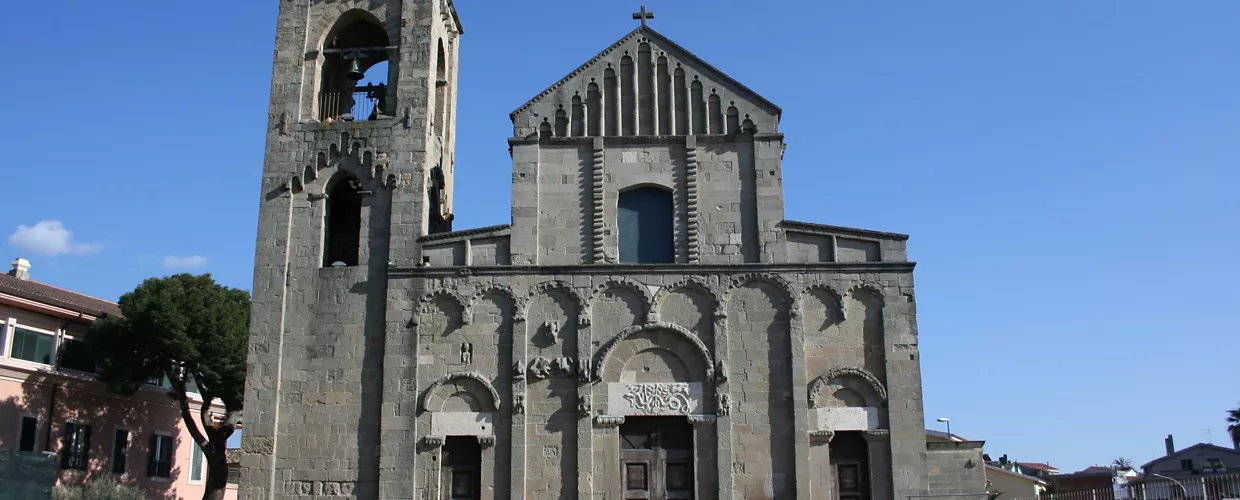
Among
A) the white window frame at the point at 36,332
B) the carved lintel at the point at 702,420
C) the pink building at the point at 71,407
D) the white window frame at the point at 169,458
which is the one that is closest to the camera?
the carved lintel at the point at 702,420

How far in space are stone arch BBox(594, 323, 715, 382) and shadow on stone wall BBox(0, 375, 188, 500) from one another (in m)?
19.3

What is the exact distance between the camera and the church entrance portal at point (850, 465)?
79.1ft

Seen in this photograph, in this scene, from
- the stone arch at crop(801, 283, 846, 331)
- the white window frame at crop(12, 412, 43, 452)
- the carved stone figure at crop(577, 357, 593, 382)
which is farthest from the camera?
the white window frame at crop(12, 412, 43, 452)

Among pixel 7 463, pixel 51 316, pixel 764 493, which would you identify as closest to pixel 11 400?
pixel 51 316

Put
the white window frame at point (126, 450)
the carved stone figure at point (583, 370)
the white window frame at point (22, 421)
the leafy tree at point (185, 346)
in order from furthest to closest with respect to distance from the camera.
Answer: the white window frame at point (126, 450) < the leafy tree at point (185, 346) < the white window frame at point (22, 421) < the carved stone figure at point (583, 370)

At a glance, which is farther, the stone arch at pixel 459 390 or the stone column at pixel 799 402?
the stone arch at pixel 459 390

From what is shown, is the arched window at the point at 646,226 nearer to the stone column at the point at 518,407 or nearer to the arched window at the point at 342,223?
the stone column at the point at 518,407

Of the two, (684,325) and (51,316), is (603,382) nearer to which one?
(684,325)

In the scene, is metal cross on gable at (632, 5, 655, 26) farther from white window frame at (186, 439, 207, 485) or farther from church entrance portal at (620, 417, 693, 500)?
white window frame at (186, 439, 207, 485)

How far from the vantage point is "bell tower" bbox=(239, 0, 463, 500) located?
974 inches

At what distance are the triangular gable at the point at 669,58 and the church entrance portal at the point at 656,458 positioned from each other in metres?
7.71

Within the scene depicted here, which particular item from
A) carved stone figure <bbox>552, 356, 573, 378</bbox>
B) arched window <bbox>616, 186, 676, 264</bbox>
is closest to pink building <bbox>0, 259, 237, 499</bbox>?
carved stone figure <bbox>552, 356, 573, 378</bbox>

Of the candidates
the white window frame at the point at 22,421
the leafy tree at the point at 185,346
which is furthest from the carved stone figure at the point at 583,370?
the white window frame at the point at 22,421

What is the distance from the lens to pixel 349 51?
93.0 feet
